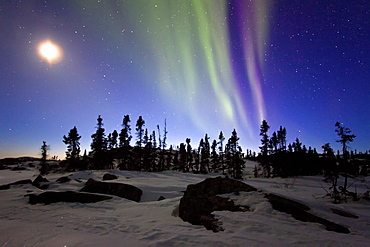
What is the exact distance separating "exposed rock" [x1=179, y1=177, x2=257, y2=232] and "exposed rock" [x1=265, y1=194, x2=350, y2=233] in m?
1.46

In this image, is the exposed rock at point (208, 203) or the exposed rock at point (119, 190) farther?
the exposed rock at point (119, 190)

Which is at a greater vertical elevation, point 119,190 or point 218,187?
point 218,187

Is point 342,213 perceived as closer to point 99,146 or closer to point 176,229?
point 176,229

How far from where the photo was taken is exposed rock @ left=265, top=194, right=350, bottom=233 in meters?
5.95

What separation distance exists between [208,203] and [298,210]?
3.74m

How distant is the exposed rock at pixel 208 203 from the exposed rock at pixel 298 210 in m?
1.46

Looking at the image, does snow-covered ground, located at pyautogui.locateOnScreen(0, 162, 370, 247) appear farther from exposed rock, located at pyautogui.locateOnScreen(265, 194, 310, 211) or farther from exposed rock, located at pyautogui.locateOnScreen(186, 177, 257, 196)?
exposed rock, located at pyautogui.locateOnScreen(186, 177, 257, 196)

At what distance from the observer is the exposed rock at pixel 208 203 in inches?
265

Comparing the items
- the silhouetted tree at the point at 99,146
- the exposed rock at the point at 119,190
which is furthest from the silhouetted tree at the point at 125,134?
the exposed rock at the point at 119,190

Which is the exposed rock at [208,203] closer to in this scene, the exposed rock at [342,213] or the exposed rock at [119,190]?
the exposed rock at [342,213]

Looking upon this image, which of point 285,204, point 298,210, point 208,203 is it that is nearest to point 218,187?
point 208,203

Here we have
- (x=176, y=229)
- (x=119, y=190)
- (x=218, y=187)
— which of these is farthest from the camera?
(x=119, y=190)

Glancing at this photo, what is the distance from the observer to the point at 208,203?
8.35 m

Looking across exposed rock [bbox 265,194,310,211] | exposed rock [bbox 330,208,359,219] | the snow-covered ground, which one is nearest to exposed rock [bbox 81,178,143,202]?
the snow-covered ground
